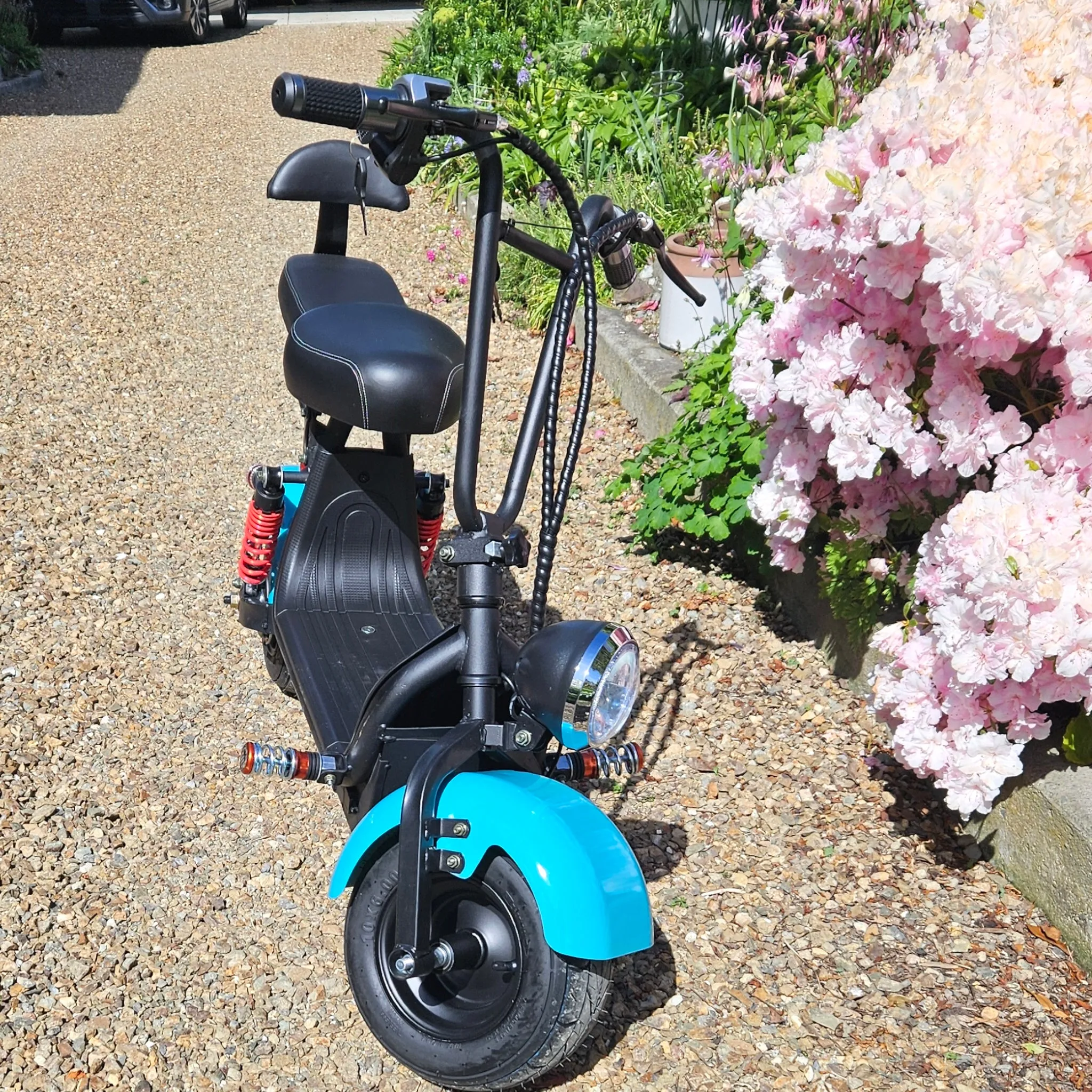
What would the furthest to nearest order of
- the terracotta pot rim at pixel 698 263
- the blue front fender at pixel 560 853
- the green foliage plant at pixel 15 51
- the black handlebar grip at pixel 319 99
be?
1. the green foliage plant at pixel 15 51
2. the terracotta pot rim at pixel 698 263
3. the blue front fender at pixel 560 853
4. the black handlebar grip at pixel 319 99

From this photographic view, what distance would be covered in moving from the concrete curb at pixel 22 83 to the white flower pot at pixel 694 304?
7781 mm

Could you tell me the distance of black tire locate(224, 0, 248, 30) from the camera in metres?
13.4

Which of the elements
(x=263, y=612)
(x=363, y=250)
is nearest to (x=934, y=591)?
(x=263, y=612)

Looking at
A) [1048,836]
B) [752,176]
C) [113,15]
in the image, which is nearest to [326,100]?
[1048,836]

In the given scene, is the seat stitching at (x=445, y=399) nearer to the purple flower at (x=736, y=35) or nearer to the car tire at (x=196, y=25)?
the purple flower at (x=736, y=35)

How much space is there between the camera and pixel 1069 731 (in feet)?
7.70

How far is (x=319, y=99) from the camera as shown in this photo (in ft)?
5.39

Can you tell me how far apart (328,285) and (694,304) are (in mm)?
1576

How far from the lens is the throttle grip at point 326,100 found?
5.35 ft

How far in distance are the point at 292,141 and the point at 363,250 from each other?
98.6 inches

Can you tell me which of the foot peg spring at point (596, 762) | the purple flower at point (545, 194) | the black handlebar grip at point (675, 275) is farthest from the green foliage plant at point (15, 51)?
the foot peg spring at point (596, 762)

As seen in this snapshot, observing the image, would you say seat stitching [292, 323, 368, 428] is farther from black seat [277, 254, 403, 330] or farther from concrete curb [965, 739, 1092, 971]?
concrete curb [965, 739, 1092, 971]

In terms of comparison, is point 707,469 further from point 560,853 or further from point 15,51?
point 15,51

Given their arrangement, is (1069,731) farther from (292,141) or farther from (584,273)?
(292,141)
